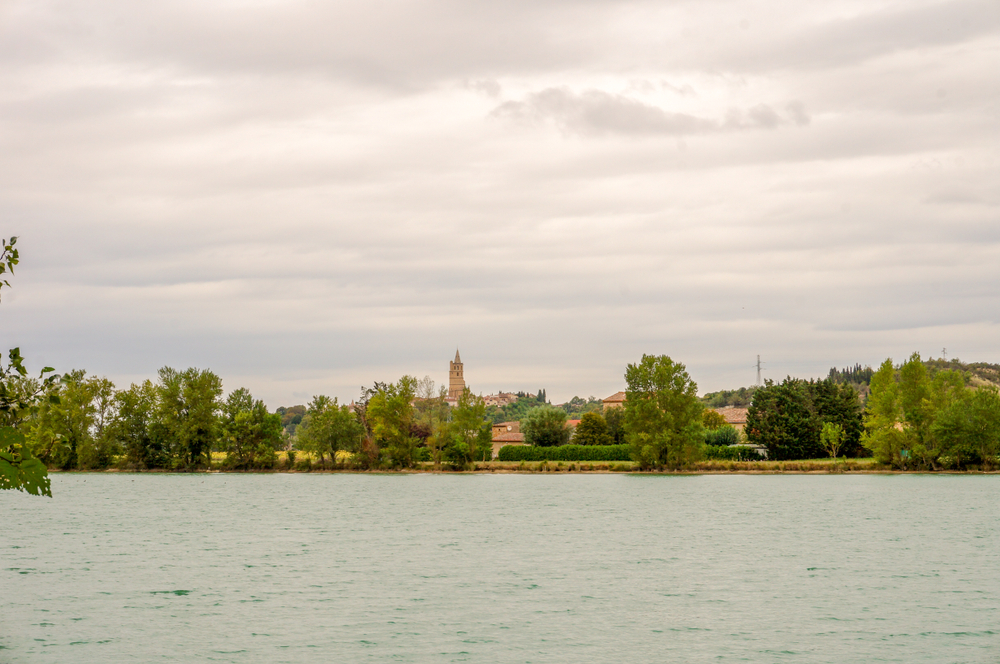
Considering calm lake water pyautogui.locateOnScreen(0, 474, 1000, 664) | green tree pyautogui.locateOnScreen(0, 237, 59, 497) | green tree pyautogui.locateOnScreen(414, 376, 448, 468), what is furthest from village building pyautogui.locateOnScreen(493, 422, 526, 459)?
green tree pyautogui.locateOnScreen(0, 237, 59, 497)

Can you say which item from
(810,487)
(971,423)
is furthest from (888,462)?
(810,487)

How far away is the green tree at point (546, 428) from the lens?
129 meters

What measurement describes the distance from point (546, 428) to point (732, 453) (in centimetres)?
2480

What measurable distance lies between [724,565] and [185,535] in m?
30.4

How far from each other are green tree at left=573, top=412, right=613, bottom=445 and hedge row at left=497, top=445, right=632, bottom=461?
510 centimetres

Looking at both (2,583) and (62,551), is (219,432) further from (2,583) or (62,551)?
(2,583)

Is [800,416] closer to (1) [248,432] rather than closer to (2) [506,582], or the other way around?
(1) [248,432]

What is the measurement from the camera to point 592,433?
128m

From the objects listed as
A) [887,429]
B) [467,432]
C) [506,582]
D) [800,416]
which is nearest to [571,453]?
[467,432]

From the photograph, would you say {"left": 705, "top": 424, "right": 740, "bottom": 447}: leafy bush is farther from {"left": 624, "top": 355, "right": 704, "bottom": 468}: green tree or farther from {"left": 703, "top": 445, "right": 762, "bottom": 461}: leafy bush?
{"left": 624, "top": 355, "right": 704, "bottom": 468}: green tree

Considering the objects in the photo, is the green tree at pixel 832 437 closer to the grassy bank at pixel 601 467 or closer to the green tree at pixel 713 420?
Result: the grassy bank at pixel 601 467

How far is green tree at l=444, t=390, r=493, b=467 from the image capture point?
11612 cm

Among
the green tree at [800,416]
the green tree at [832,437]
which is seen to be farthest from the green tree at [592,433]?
the green tree at [832,437]

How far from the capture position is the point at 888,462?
366 feet
